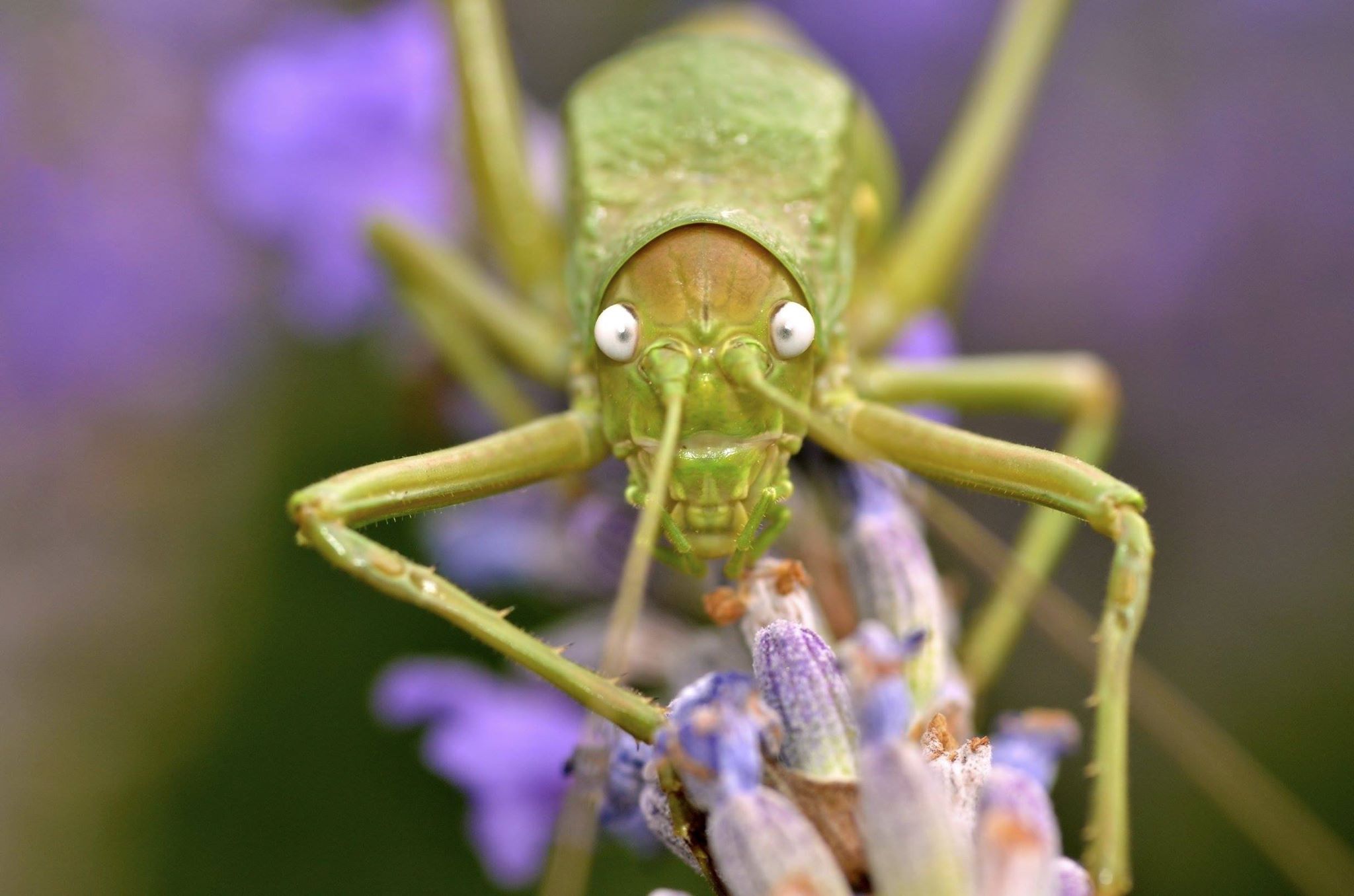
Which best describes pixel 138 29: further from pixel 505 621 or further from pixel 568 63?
pixel 505 621

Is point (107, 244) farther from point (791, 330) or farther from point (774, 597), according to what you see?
point (774, 597)

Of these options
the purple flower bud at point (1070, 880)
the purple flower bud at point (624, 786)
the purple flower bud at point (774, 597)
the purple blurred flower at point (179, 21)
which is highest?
the purple blurred flower at point (179, 21)

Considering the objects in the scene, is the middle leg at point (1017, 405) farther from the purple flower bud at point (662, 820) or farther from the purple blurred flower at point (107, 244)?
the purple blurred flower at point (107, 244)

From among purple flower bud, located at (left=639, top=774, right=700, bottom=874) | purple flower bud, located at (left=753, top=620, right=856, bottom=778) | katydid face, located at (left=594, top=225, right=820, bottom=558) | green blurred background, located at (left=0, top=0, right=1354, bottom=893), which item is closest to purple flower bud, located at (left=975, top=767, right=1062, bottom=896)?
purple flower bud, located at (left=753, top=620, right=856, bottom=778)

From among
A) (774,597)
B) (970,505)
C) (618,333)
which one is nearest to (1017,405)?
(970,505)

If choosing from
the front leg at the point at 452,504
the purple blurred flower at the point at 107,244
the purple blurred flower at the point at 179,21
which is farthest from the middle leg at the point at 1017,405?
the purple blurred flower at the point at 179,21

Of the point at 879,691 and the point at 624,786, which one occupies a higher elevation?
the point at 879,691

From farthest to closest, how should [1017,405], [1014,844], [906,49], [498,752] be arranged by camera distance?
[906,49] < [1017,405] < [498,752] < [1014,844]
